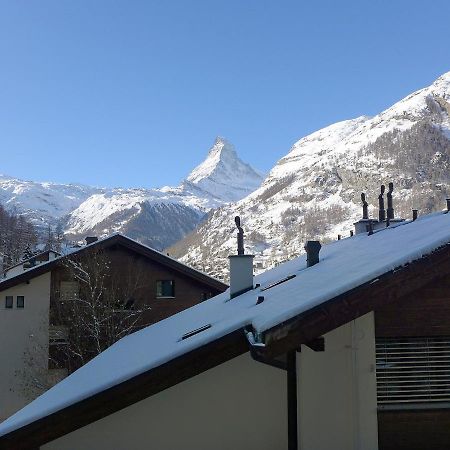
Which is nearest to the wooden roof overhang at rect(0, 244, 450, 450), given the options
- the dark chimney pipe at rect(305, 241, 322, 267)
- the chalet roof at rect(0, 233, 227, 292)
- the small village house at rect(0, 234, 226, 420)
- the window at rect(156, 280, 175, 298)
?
the dark chimney pipe at rect(305, 241, 322, 267)

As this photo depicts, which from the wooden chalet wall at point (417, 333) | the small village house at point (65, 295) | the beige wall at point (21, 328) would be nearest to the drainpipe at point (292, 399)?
the wooden chalet wall at point (417, 333)

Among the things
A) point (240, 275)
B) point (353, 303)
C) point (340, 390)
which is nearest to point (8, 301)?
point (240, 275)

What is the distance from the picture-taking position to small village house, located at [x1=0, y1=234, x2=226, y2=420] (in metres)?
24.1

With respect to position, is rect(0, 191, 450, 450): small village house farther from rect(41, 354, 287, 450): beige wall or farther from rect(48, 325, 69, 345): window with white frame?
rect(48, 325, 69, 345): window with white frame

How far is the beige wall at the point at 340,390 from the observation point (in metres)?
6.21

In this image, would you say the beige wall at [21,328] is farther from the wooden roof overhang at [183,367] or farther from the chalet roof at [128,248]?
the wooden roof overhang at [183,367]

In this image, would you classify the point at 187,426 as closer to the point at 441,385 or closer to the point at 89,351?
the point at 441,385

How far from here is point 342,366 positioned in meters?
6.31

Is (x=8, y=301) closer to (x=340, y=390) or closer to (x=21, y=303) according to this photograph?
(x=21, y=303)

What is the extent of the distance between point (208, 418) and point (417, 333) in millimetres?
2803

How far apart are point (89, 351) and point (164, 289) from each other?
207 inches

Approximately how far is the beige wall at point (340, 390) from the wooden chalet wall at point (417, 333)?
0.60 ft

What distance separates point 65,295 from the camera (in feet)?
81.4

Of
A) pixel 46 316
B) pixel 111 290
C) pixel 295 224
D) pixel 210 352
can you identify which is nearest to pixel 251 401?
pixel 210 352
